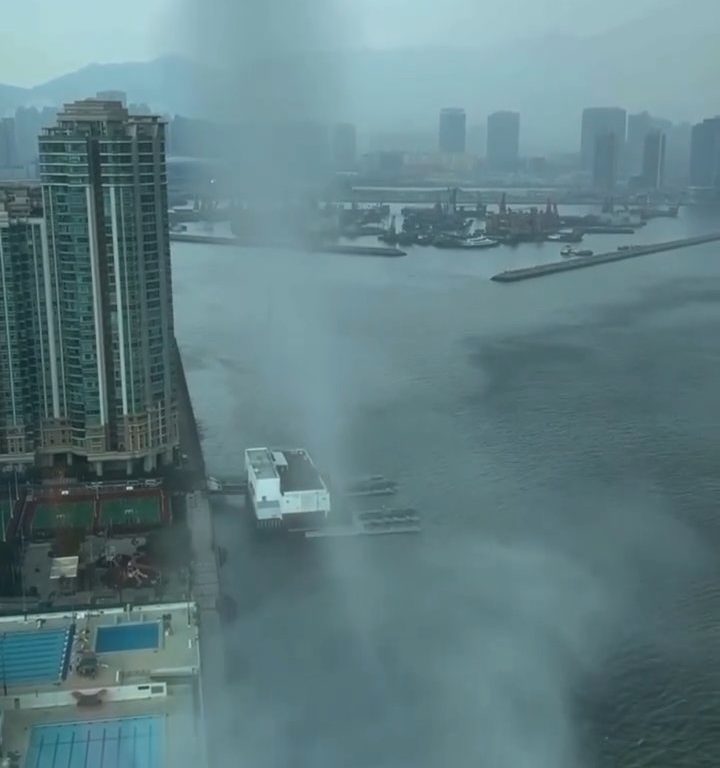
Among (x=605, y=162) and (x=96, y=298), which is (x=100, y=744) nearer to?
(x=96, y=298)

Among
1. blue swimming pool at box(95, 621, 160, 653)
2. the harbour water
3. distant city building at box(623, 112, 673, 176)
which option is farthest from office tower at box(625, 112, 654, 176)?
blue swimming pool at box(95, 621, 160, 653)

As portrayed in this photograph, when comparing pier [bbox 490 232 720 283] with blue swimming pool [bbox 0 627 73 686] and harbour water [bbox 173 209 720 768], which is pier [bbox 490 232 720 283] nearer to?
harbour water [bbox 173 209 720 768]

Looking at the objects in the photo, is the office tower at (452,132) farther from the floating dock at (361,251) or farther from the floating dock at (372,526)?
the floating dock at (372,526)

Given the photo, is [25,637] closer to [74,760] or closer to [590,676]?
[74,760]

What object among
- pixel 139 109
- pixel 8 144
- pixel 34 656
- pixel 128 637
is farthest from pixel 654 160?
pixel 34 656

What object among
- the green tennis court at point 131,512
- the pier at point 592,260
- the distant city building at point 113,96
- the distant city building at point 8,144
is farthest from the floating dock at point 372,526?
A: the pier at point 592,260

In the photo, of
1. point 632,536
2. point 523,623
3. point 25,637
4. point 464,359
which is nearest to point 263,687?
point 25,637

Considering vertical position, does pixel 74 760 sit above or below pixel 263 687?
above
